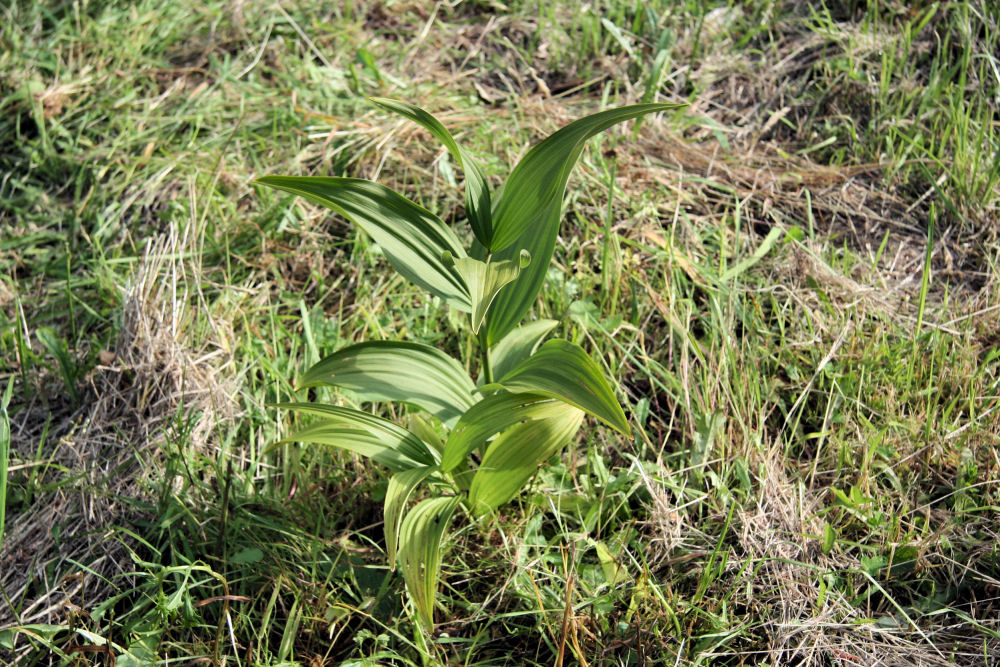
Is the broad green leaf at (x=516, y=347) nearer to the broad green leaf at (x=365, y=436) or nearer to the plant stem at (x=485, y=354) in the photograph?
the plant stem at (x=485, y=354)

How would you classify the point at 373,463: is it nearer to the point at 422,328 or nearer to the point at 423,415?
the point at 423,415

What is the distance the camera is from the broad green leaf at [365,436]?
1.57 meters

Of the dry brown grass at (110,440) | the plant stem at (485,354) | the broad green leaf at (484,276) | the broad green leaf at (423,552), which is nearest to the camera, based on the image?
the broad green leaf at (484,276)

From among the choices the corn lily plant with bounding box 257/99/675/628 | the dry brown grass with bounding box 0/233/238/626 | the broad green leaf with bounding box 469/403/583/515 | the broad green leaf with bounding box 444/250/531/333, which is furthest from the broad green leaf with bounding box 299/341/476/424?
the dry brown grass with bounding box 0/233/238/626

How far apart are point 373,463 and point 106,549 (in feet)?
2.06

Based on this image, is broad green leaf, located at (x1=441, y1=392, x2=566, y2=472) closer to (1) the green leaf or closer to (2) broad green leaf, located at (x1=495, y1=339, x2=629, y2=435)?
(2) broad green leaf, located at (x1=495, y1=339, x2=629, y2=435)

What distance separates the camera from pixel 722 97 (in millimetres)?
2846

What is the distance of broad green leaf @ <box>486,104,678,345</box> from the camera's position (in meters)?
1.38

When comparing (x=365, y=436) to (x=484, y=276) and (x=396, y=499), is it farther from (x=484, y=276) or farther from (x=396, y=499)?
(x=484, y=276)

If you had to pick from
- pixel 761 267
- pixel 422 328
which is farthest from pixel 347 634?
pixel 761 267

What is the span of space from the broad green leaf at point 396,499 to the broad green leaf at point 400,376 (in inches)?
5.6

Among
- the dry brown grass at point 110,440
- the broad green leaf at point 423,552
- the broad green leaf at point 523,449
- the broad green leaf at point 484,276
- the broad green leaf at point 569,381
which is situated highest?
the broad green leaf at point 484,276

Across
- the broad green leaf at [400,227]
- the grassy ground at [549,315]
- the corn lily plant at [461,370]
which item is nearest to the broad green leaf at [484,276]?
the corn lily plant at [461,370]

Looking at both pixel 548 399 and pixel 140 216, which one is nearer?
pixel 548 399
